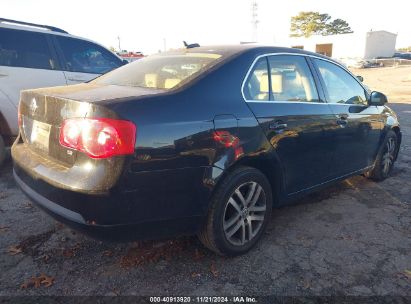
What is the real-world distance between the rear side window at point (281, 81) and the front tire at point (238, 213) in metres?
0.67

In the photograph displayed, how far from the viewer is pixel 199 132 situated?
239 cm

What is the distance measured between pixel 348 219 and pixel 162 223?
220 cm

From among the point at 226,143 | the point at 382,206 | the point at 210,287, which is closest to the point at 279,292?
the point at 210,287

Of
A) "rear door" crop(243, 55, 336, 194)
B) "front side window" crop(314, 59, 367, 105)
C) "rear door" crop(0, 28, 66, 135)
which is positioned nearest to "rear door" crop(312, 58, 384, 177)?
"front side window" crop(314, 59, 367, 105)

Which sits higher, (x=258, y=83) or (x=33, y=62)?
(x=33, y=62)

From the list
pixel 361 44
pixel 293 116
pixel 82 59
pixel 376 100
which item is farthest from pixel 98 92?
pixel 361 44

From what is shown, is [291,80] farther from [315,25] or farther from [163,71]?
[315,25]

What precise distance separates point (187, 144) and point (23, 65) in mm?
3782

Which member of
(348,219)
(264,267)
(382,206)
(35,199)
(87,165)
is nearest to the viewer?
(87,165)

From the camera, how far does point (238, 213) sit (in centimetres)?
281

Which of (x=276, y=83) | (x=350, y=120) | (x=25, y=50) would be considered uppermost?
(x=25, y=50)

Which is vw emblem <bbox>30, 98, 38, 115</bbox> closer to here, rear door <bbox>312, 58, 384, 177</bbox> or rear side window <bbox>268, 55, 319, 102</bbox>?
rear side window <bbox>268, 55, 319, 102</bbox>

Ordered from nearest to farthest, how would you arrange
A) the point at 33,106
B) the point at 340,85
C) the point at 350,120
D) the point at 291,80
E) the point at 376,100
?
the point at 33,106 → the point at 291,80 → the point at 350,120 → the point at 340,85 → the point at 376,100

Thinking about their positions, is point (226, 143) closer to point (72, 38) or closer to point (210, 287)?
point (210, 287)
